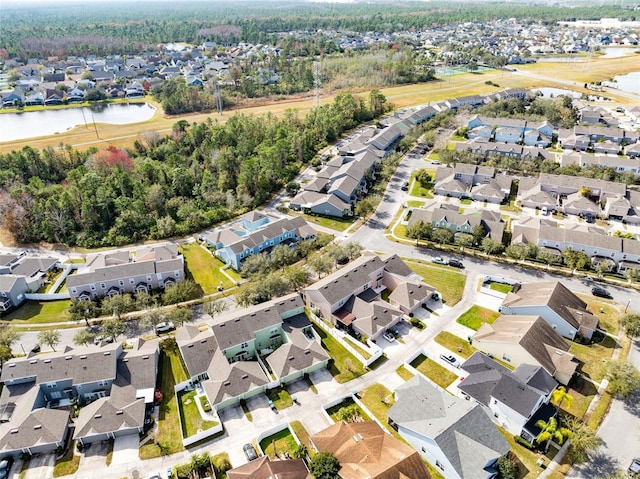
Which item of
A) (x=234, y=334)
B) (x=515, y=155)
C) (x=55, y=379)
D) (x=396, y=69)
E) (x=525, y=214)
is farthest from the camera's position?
(x=396, y=69)

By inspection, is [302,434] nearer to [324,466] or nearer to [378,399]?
[324,466]

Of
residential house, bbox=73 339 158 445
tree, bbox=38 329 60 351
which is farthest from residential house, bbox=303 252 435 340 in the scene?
tree, bbox=38 329 60 351

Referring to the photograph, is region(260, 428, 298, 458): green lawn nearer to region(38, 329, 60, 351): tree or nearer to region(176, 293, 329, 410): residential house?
region(176, 293, 329, 410): residential house

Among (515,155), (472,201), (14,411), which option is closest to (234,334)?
(14,411)

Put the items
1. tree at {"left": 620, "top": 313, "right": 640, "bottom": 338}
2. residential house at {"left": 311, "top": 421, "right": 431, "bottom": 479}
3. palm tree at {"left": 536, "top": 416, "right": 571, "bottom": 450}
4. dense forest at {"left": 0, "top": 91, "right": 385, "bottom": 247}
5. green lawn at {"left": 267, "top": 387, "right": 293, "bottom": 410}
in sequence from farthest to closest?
dense forest at {"left": 0, "top": 91, "right": 385, "bottom": 247}
tree at {"left": 620, "top": 313, "right": 640, "bottom": 338}
green lawn at {"left": 267, "top": 387, "right": 293, "bottom": 410}
palm tree at {"left": 536, "top": 416, "right": 571, "bottom": 450}
residential house at {"left": 311, "top": 421, "right": 431, "bottom": 479}

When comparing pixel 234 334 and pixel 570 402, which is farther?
pixel 234 334

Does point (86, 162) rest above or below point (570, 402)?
above

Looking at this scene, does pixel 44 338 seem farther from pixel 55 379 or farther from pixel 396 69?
pixel 396 69
